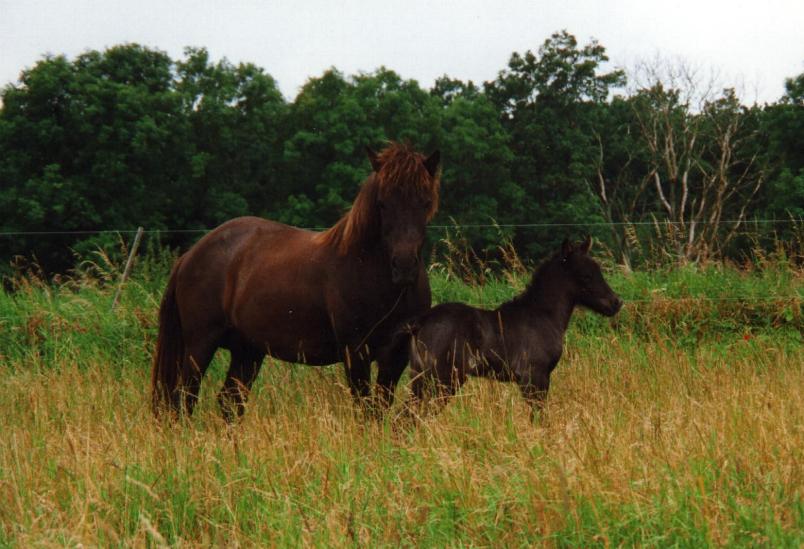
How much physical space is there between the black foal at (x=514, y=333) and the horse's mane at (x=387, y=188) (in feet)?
2.23

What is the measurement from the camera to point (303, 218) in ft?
117

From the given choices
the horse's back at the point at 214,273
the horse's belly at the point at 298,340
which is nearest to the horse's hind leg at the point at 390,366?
the horse's belly at the point at 298,340

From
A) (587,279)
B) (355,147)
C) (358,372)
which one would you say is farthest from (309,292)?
(355,147)

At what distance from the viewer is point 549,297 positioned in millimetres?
6426

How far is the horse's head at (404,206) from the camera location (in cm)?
530

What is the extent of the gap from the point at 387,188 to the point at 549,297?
169 cm

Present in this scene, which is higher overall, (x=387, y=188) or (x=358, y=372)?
(x=387, y=188)

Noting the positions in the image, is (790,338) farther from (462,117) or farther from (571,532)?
(462,117)

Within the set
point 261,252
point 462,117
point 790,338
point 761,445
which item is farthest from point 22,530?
point 462,117

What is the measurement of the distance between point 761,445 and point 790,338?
5.17m

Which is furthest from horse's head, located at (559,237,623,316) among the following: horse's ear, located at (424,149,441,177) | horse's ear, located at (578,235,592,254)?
horse's ear, located at (424,149,441,177)

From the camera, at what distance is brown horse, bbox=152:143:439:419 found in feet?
17.9

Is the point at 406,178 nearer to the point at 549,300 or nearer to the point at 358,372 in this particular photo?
the point at 358,372

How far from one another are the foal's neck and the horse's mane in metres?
1.16
